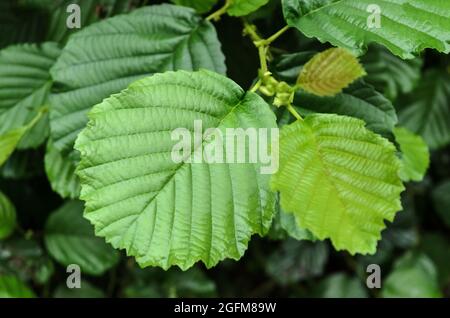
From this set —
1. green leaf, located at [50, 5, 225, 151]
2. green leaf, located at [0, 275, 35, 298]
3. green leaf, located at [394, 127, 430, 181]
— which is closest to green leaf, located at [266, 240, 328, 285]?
green leaf, located at [394, 127, 430, 181]

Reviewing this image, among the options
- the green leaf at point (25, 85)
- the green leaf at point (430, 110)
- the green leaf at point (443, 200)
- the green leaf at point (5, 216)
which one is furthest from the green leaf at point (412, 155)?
the green leaf at point (5, 216)

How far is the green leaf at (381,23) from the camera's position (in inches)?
29.5

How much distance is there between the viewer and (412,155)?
3.51ft

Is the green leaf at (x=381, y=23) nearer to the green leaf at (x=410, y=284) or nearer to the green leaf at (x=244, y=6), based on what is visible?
the green leaf at (x=244, y=6)

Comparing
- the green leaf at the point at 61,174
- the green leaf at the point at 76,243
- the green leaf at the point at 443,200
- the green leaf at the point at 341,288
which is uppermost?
the green leaf at the point at 61,174

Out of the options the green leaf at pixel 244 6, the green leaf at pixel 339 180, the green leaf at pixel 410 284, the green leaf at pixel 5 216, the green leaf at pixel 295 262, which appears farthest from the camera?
the green leaf at pixel 295 262

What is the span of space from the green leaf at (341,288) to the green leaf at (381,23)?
2.38 feet

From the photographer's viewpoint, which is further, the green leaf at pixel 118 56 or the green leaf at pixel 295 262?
the green leaf at pixel 295 262

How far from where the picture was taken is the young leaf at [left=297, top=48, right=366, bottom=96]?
77 cm

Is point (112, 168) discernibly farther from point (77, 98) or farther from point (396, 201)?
point (396, 201)

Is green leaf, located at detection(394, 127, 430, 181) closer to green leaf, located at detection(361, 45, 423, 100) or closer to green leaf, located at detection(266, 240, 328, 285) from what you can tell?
green leaf, located at detection(361, 45, 423, 100)

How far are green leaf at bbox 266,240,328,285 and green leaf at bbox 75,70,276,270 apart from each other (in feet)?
2.53
